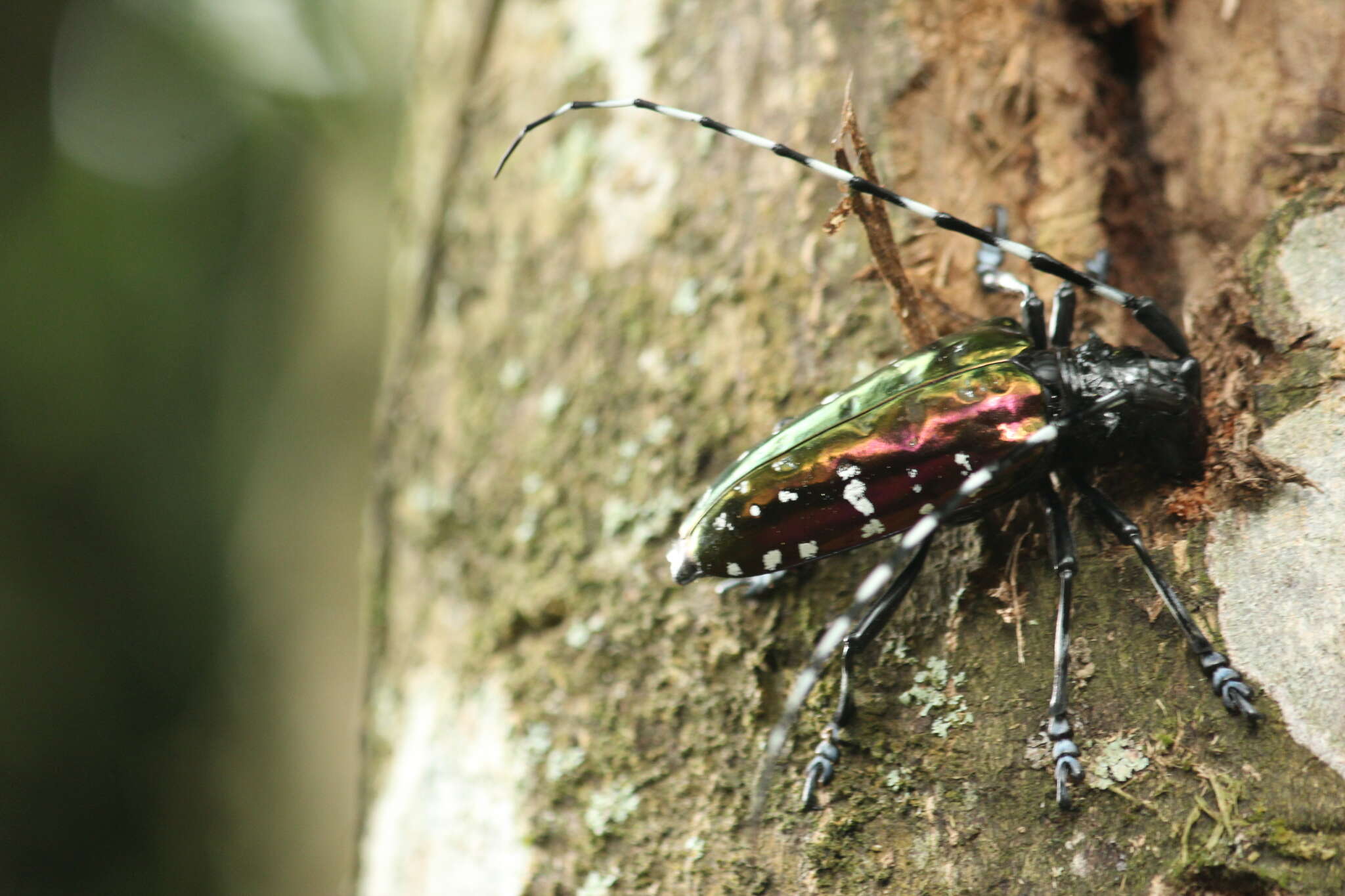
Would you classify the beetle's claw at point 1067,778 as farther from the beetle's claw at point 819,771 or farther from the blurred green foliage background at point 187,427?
the blurred green foliage background at point 187,427

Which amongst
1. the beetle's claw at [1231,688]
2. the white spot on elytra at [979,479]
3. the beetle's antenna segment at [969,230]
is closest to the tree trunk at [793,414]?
the beetle's claw at [1231,688]

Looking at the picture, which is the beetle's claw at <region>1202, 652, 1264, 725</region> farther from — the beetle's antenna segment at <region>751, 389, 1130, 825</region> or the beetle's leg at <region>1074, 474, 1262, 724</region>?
the beetle's antenna segment at <region>751, 389, 1130, 825</region>

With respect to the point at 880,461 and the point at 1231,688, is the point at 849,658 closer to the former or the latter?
the point at 880,461

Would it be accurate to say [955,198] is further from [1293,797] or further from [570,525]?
[1293,797]

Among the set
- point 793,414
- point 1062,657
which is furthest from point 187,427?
point 1062,657

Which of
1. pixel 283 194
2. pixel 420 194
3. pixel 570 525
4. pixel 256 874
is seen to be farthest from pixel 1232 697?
pixel 283 194

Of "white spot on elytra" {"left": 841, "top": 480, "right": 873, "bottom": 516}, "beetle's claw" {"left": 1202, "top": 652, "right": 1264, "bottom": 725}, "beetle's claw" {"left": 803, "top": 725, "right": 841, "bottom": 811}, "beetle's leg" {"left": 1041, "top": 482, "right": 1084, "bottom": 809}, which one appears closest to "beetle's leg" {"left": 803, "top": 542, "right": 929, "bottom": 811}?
"beetle's claw" {"left": 803, "top": 725, "right": 841, "bottom": 811}
